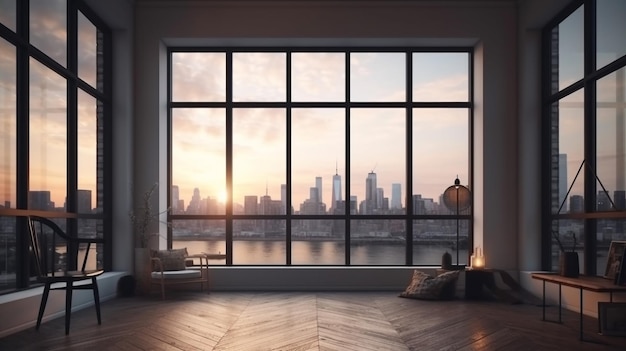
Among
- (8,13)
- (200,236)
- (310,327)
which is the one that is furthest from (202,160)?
(310,327)

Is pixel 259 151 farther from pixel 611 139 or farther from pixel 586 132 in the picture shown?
pixel 611 139

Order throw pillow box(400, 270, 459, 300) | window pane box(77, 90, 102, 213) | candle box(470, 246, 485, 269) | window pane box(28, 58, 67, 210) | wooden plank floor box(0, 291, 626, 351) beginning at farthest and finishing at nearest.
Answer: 1. candle box(470, 246, 485, 269)
2. throw pillow box(400, 270, 459, 300)
3. window pane box(77, 90, 102, 213)
4. window pane box(28, 58, 67, 210)
5. wooden plank floor box(0, 291, 626, 351)

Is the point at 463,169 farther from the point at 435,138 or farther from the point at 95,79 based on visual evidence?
the point at 95,79

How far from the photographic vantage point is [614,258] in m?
5.86

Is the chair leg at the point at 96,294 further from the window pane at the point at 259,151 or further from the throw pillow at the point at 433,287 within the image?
the throw pillow at the point at 433,287

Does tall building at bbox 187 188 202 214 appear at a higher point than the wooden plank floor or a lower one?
higher

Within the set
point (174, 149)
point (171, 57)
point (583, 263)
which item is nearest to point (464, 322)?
point (583, 263)

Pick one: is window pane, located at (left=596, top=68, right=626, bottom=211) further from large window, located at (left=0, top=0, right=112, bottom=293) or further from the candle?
large window, located at (left=0, top=0, right=112, bottom=293)

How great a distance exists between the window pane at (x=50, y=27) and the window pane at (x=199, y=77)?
2.23m

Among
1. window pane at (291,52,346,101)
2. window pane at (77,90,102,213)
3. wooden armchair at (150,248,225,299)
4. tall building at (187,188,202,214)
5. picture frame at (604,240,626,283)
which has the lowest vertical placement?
wooden armchair at (150,248,225,299)

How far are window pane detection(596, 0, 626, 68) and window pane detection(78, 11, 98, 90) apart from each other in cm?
594

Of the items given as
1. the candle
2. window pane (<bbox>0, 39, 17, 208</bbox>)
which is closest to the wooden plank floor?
the candle

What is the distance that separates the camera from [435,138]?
29.5ft

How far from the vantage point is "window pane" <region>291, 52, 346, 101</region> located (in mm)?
9023
